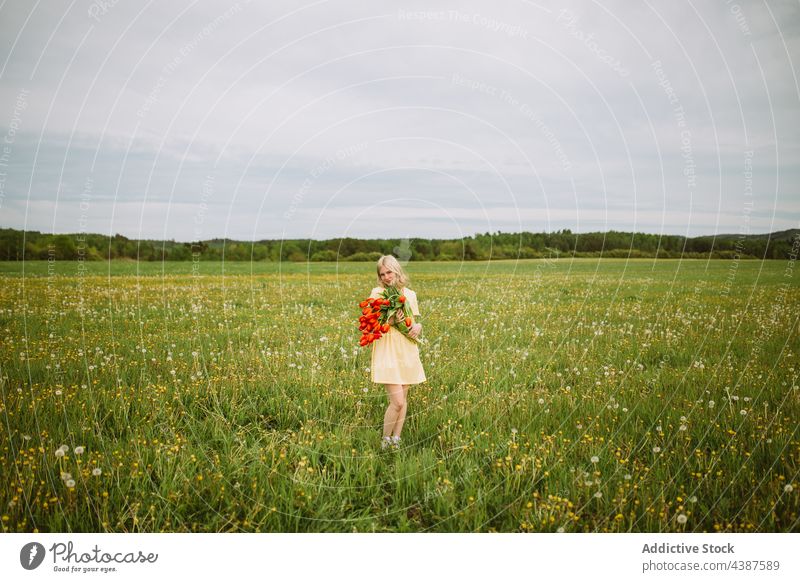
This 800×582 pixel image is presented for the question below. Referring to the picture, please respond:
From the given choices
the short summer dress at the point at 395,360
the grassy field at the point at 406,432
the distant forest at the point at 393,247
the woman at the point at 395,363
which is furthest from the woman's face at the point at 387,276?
the grassy field at the point at 406,432

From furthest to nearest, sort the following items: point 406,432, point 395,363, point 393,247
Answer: point 393,247 < point 406,432 < point 395,363

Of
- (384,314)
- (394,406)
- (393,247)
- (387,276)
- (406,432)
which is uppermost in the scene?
(393,247)

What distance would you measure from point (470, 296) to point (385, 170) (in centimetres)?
696

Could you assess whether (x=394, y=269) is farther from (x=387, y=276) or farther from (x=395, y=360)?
(x=395, y=360)

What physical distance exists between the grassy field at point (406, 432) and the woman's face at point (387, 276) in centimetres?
157

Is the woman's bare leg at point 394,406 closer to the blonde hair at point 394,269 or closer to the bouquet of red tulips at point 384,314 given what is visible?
the bouquet of red tulips at point 384,314

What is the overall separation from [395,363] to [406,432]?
813 millimetres

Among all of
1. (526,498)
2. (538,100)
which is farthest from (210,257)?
(526,498)

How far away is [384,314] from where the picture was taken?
16.6 feet

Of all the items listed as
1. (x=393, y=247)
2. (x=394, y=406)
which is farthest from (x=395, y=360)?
(x=393, y=247)

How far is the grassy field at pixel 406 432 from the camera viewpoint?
13.5ft

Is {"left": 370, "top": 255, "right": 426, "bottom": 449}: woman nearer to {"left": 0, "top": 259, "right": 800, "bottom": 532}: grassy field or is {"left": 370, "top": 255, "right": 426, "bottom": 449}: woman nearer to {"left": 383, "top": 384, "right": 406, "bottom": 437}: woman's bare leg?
{"left": 383, "top": 384, "right": 406, "bottom": 437}: woman's bare leg
